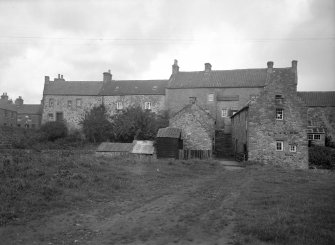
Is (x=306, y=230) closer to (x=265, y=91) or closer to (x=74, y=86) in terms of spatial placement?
(x=265, y=91)

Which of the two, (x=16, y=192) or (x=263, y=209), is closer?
(x=263, y=209)

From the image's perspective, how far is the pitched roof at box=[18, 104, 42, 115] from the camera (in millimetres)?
77438

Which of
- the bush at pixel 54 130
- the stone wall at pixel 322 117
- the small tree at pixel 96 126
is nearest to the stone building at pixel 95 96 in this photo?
the small tree at pixel 96 126

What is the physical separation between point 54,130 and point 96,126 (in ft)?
24.5

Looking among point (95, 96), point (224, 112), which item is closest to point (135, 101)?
point (95, 96)

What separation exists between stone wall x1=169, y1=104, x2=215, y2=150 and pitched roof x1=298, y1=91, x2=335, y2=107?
87.3ft

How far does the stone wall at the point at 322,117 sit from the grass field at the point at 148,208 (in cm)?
3744

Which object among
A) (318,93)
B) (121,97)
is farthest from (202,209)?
(318,93)

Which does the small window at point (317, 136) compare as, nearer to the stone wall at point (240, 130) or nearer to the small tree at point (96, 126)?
the stone wall at point (240, 130)

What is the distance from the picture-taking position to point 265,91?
115ft

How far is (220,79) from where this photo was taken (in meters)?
56.2

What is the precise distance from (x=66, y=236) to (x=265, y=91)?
28901 mm

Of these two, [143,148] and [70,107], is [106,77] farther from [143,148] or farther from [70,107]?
[143,148]

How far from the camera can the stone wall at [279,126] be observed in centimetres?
3412
